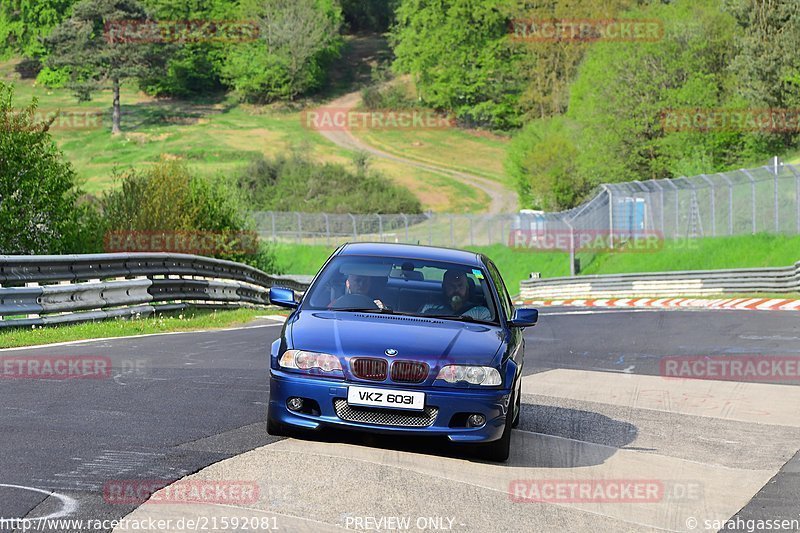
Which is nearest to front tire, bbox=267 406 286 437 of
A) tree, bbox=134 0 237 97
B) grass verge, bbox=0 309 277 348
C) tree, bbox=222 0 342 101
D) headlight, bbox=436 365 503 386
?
headlight, bbox=436 365 503 386

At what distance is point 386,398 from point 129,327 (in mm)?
10416

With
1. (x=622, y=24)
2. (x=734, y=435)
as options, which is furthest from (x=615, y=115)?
(x=734, y=435)

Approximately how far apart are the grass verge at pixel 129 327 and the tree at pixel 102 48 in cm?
9464

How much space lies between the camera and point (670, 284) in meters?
39.6

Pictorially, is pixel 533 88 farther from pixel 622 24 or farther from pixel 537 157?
pixel 622 24

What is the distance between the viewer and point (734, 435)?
34.2 feet

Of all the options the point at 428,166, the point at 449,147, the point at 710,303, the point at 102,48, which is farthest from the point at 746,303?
the point at 102,48

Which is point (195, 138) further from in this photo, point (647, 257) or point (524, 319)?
point (524, 319)

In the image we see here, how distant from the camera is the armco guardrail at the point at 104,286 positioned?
52.5 feet

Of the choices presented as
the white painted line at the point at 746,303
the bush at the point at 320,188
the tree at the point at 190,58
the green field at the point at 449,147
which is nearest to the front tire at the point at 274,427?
the white painted line at the point at 746,303

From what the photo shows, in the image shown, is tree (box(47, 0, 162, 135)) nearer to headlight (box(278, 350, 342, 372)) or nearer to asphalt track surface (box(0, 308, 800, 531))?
asphalt track surface (box(0, 308, 800, 531))

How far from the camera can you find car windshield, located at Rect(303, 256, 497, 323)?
30.4 feet

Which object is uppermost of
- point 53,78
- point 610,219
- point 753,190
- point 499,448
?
point 499,448

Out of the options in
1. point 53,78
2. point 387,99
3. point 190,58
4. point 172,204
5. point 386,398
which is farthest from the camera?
point 53,78
